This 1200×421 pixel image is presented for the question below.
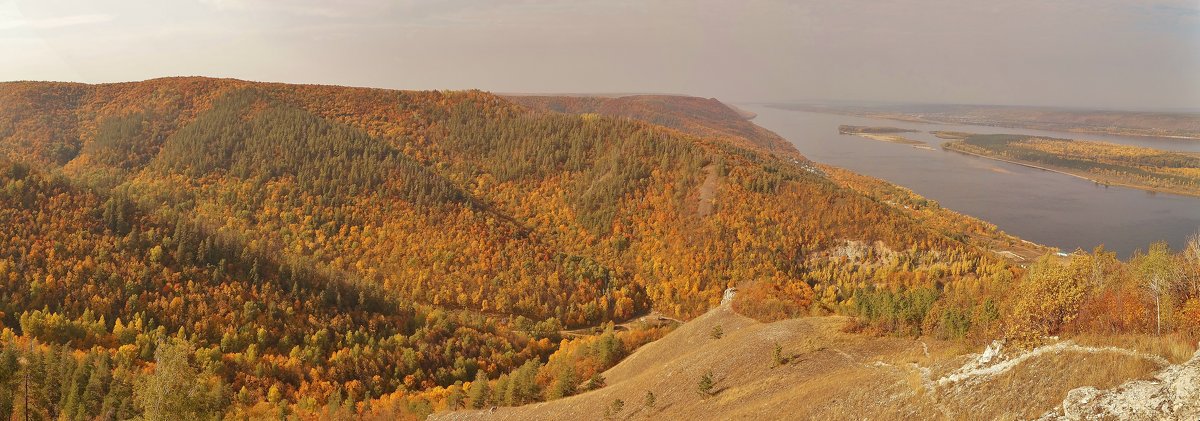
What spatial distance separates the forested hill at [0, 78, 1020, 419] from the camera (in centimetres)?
7056

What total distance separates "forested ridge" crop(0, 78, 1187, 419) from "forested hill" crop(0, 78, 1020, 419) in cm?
46

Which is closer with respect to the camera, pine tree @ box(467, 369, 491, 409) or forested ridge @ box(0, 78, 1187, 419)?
pine tree @ box(467, 369, 491, 409)

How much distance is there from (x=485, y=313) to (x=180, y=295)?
43906 millimetres

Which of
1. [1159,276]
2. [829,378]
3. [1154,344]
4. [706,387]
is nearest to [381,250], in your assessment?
[706,387]

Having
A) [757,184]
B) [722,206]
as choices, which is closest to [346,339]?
[722,206]

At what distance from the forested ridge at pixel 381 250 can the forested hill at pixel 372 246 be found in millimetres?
459

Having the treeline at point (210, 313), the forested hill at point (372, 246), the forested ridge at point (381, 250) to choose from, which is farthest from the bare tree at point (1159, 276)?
the treeline at point (210, 313)

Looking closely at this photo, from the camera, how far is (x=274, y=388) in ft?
226

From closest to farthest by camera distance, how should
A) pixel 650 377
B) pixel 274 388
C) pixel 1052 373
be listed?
pixel 1052 373 → pixel 650 377 → pixel 274 388

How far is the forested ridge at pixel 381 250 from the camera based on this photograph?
67125 millimetres

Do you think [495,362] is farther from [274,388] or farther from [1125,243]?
[1125,243]

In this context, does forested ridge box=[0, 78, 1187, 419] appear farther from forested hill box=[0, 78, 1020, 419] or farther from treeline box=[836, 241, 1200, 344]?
treeline box=[836, 241, 1200, 344]

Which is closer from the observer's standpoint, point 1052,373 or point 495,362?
point 1052,373

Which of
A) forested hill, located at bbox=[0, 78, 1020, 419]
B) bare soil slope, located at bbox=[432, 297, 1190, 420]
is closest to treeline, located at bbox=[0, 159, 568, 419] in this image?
forested hill, located at bbox=[0, 78, 1020, 419]
